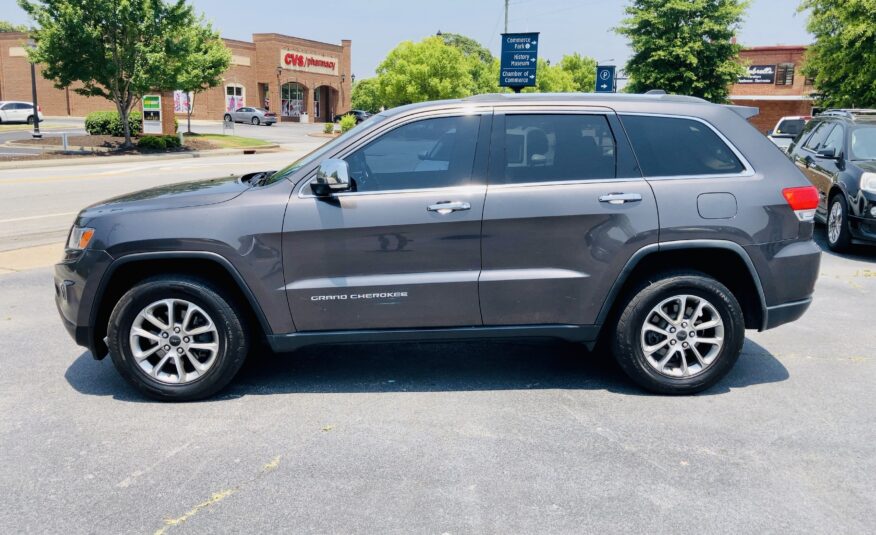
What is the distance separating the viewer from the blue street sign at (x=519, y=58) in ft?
65.6

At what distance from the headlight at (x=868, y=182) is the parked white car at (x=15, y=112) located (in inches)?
2069

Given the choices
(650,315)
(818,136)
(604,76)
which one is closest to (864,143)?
(818,136)

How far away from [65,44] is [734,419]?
2716cm

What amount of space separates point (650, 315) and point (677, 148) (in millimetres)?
1071

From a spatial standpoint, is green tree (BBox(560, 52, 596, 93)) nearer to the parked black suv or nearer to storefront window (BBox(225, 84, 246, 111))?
storefront window (BBox(225, 84, 246, 111))

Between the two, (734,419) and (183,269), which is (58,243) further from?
(734,419)

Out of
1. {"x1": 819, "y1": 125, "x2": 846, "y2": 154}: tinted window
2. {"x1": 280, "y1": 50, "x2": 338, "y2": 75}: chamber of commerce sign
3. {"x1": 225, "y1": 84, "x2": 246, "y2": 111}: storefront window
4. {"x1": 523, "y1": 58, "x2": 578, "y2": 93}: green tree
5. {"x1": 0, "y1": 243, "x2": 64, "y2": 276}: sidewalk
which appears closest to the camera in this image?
{"x1": 0, "y1": 243, "x2": 64, "y2": 276}: sidewalk

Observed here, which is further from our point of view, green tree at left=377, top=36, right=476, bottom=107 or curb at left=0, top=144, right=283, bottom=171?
green tree at left=377, top=36, right=476, bottom=107

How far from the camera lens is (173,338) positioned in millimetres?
4617

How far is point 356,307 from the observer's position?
15.2 feet

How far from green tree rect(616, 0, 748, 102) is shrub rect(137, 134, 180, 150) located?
1874 centimetres

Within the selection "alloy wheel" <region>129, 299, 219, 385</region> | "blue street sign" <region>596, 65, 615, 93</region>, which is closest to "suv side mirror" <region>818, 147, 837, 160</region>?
"alloy wheel" <region>129, 299, 219, 385</region>

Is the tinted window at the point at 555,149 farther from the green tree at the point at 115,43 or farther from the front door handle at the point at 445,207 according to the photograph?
the green tree at the point at 115,43

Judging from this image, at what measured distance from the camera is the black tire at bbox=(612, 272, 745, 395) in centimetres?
474
